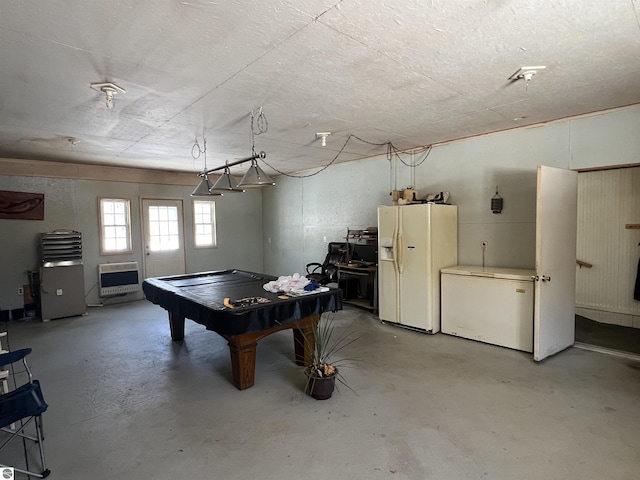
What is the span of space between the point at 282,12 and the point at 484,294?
144 inches

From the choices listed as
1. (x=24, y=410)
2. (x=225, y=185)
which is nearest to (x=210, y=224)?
(x=225, y=185)


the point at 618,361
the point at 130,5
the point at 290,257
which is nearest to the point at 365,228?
the point at 290,257

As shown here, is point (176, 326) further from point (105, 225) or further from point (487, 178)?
point (487, 178)

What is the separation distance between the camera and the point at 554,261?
376 centimetres

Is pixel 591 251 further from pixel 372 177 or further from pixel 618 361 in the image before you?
pixel 372 177

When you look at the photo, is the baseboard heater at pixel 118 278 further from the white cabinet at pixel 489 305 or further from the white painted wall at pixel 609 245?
the white painted wall at pixel 609 245

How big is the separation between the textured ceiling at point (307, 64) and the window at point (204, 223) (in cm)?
355

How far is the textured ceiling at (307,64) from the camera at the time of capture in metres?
1.98

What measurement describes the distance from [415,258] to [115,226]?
5733 millimetres

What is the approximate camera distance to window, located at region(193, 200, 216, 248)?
804cm

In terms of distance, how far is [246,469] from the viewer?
2.18 m

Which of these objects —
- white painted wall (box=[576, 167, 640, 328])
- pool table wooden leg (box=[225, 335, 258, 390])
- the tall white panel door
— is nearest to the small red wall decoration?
pool table wooden leg (box=[225, 335, 258, 390])

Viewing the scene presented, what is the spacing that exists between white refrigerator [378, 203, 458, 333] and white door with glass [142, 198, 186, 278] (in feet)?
15.3

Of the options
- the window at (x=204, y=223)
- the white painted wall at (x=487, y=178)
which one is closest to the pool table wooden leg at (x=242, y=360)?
the white painted wall at (x=487, y=178)
